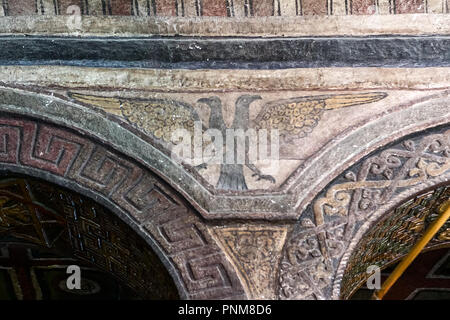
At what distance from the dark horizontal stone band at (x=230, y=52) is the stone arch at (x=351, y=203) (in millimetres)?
517

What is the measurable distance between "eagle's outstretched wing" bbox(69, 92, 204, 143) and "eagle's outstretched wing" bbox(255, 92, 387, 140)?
42 centimetres

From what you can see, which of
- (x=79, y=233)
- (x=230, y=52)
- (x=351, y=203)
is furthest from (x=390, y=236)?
(x=79, y=233)

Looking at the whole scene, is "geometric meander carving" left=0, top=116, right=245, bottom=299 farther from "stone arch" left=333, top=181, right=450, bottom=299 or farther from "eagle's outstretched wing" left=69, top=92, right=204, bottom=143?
"stone arch" left=333, top=181, right=450, bottom=299

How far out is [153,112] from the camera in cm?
520

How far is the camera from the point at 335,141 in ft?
16.7

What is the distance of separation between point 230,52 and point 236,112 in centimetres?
40

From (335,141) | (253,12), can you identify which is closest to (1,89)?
(253,12)

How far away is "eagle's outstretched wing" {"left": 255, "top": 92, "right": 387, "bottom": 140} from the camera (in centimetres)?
518

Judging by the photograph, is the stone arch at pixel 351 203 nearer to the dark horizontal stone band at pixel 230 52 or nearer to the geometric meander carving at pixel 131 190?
the geometric meander carving at pixel 131 190

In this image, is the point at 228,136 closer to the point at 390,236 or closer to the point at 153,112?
the point at 153,112

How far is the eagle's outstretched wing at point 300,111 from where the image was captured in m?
5.18

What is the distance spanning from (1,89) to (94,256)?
114 cm

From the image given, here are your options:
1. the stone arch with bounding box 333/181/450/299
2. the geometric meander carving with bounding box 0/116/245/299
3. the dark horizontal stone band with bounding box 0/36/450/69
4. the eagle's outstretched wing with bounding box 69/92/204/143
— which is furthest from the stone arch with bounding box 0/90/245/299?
the stone arch with bounding box 333/181/450/299

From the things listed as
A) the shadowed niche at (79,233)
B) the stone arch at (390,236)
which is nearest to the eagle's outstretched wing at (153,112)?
the shadowed niche at (79,233)
